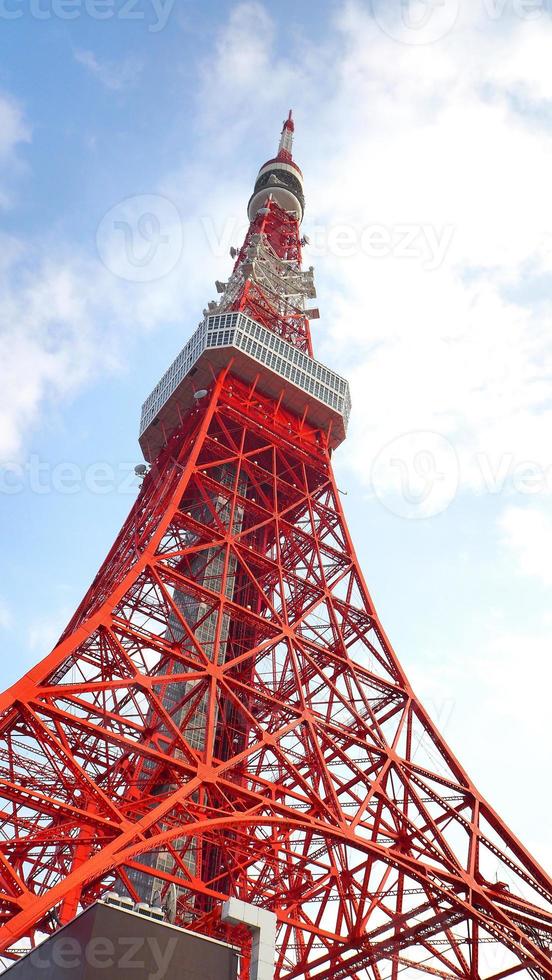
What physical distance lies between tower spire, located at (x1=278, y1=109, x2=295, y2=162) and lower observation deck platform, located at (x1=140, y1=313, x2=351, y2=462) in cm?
1887

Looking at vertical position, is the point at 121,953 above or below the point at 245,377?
below

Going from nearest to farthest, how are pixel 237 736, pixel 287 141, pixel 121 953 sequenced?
pixel 121 953 < pixel 237 736 < pixel 287 141

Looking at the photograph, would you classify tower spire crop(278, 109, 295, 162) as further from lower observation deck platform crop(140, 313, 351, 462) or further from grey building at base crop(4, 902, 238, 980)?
grey building at base crop(4, 902, 238, 980)

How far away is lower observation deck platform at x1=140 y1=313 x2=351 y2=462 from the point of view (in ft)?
92.5

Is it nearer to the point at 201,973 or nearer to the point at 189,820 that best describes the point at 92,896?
the point at 189,820

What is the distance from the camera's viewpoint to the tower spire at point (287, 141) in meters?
44.4

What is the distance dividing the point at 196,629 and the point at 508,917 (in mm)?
10991

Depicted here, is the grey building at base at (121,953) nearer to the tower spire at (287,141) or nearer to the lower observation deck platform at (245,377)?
the lower observation deck platform at (245,377)

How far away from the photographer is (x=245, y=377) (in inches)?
1131

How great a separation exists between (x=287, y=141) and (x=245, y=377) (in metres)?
23.2

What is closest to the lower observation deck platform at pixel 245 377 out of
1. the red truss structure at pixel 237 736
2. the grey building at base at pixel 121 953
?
the red truss structure at pixel 237 736

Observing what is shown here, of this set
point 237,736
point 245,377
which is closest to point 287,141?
point 245,377

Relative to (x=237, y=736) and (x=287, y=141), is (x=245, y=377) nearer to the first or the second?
(x=237, y=736)

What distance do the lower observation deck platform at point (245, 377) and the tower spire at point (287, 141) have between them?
18867mm
